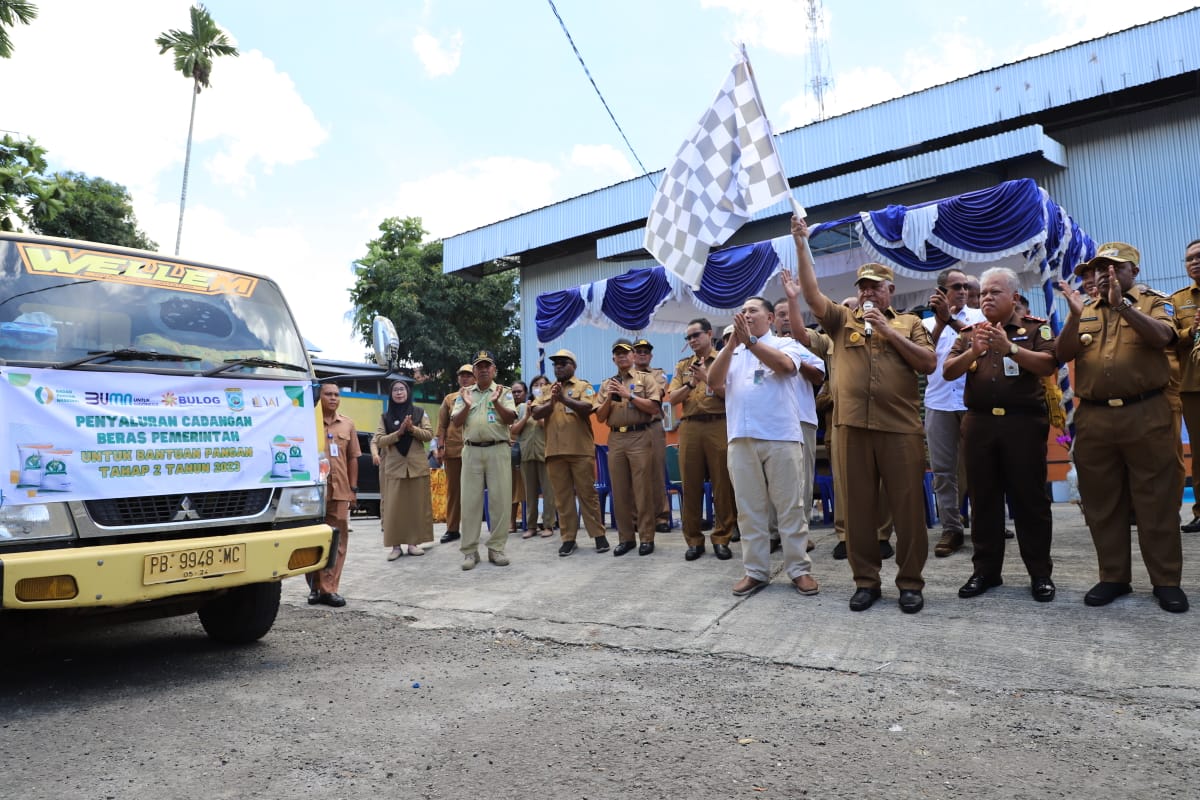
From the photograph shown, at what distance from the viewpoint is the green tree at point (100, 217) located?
24.9 metres

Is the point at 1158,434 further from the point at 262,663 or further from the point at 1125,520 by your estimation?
the point at 262,663

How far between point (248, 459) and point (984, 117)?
1429 centimetres

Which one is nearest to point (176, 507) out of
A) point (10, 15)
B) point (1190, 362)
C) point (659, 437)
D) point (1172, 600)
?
point (659, 437)

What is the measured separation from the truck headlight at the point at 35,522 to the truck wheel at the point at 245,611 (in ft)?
4.09

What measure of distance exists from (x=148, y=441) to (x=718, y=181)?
389cm

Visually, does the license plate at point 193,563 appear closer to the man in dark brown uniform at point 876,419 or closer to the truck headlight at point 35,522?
the truck headlight at point 35,522

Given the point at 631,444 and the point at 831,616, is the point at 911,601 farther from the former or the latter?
the point at 631,444

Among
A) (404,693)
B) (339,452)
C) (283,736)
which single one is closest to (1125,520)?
(404,693)

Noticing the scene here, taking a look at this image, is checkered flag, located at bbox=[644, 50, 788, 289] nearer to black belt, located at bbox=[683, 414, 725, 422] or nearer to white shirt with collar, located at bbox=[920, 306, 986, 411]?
black belt, located at bbox=[683, 414, 725, 422]

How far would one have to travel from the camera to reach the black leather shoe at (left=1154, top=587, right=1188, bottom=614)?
3998mm

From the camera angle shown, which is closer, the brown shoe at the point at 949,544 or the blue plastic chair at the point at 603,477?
the brown shoe at the point at 949,544

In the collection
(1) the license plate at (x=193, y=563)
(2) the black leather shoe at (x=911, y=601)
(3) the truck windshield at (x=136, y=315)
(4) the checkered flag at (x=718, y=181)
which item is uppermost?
(4) the checkered flag at (x=718, y=181)

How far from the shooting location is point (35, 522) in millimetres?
3537

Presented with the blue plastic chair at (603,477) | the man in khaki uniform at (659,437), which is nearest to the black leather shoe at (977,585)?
the man in khaki uniform at (659,437)
